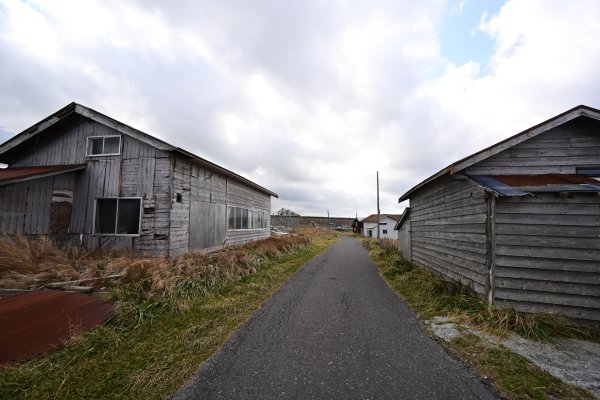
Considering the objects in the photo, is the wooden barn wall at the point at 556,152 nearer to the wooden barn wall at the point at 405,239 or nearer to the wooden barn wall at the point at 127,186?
the wooden barn wall at the point at 405,239

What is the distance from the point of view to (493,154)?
258 inches

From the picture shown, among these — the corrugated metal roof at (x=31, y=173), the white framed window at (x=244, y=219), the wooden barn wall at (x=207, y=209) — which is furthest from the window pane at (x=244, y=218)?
the corrugated metal roof at (x=31, y=173)

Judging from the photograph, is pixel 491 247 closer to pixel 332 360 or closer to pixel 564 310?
pixel 564 310

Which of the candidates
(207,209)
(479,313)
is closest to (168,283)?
(207,209)

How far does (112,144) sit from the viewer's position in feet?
34.3

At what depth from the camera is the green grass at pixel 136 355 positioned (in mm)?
2961

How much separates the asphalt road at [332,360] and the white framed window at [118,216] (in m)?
7.08

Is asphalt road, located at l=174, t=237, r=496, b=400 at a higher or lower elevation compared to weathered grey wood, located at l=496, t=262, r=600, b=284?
lower

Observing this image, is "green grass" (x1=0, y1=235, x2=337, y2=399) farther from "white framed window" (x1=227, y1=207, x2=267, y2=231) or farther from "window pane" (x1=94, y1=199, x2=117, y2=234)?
"white framed window" (x1=227, y1=207, x2=267, y2=231)

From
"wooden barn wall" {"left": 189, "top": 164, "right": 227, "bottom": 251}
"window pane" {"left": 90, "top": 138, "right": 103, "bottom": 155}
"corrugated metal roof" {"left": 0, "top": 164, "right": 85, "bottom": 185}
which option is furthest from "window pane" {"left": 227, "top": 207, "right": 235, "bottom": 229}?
"corrugated metal roof" {"left": 0, "top": 164, "right": 85, "bottom": 185}

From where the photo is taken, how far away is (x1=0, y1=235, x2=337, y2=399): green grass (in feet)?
9.71

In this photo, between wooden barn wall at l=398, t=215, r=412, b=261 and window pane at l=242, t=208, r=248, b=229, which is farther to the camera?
window pane at l=242, t=208, r=248, b=229

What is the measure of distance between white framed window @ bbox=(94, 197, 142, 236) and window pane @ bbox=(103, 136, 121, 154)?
2015 mm

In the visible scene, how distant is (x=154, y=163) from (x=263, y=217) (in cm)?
1148
